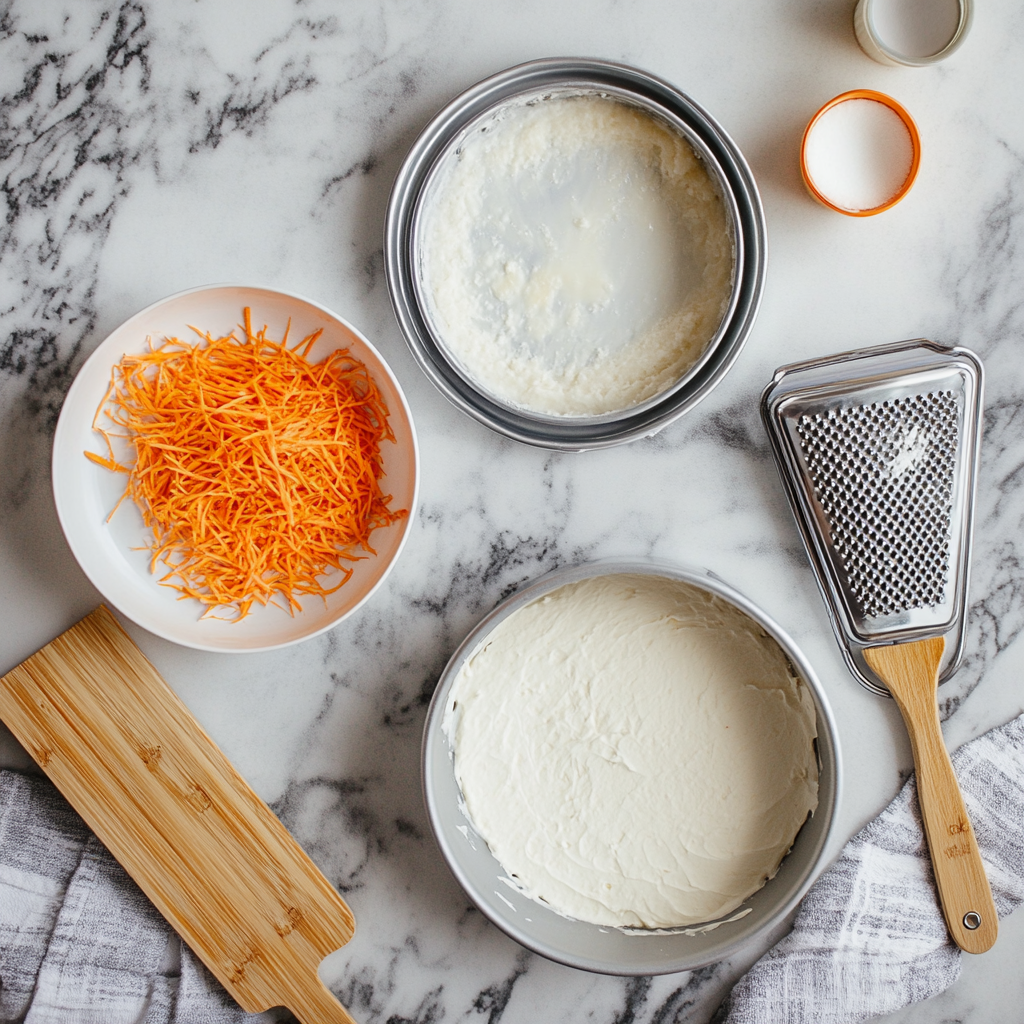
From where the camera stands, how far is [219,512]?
4.18ft

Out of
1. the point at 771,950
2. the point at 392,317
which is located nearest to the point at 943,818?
the point at 771,950

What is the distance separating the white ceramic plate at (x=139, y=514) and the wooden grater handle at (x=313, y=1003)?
66cm

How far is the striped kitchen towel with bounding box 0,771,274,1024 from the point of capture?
141cm

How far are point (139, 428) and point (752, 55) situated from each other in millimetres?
1254

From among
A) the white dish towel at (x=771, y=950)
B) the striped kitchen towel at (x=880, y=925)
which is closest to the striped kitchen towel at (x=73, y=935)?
the white dish towel at (x=771, y=950)

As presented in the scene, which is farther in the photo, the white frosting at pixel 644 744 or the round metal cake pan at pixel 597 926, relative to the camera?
the white frosting at pixel 644 744

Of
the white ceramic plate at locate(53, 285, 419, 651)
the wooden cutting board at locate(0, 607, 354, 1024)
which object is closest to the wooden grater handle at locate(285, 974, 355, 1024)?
the wooden cutting board at locate(0, 607, 354, 1024)

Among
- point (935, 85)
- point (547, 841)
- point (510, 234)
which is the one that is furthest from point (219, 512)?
point (935, 85)

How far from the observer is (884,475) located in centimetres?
135

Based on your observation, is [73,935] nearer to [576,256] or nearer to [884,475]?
[576,256]

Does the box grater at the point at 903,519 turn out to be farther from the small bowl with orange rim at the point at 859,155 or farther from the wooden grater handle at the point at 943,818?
the small bowl with orange rim at the point at 859,155

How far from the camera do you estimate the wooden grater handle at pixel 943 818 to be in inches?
56.2

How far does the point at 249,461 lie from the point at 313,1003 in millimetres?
999

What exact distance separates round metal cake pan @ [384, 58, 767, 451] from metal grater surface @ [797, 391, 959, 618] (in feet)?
0.73
